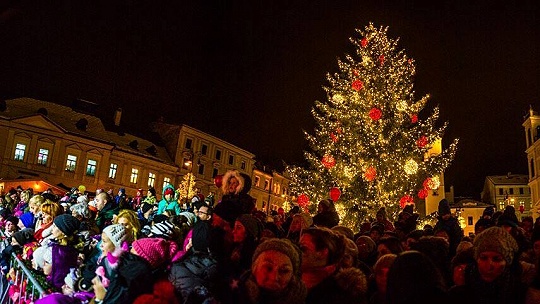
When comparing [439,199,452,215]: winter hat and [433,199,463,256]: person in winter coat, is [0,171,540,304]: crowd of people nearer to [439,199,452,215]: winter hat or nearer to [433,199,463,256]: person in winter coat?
[433,199,463,256]: person in winter coat

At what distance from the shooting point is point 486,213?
10.2 metres

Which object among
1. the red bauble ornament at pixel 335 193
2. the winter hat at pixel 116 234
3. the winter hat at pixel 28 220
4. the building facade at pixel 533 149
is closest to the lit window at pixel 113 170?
the red bauble ornament at pixel 335 193

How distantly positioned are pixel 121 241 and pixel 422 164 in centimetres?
1424

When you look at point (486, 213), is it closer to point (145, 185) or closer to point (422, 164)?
point (422, 164)

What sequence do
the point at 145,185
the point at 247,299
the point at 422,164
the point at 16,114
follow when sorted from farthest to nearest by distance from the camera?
the point at 145,185
the point at 16,114
the point at 422,164
the point at 247,299

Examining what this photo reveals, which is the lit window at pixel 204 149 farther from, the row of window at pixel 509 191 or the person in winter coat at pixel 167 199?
the row of window at pixel 509 191

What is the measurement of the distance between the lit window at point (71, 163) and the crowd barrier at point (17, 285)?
122ft

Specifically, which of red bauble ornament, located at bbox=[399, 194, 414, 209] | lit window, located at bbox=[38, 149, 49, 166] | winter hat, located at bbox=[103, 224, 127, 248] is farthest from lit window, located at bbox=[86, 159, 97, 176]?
winter hat, located at bbox=[103, 224, 127, 248]

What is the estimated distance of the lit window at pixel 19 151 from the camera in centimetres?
3719

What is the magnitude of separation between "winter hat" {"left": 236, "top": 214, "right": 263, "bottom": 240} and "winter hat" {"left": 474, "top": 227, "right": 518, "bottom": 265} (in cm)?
244

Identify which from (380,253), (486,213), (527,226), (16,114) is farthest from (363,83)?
(16,114)

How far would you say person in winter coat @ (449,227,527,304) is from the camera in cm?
350

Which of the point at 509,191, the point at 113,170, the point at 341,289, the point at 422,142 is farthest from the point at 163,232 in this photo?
the point at 509,191

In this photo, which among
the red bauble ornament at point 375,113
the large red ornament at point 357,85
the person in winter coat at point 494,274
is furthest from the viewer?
the large red ornament at point 357,85
